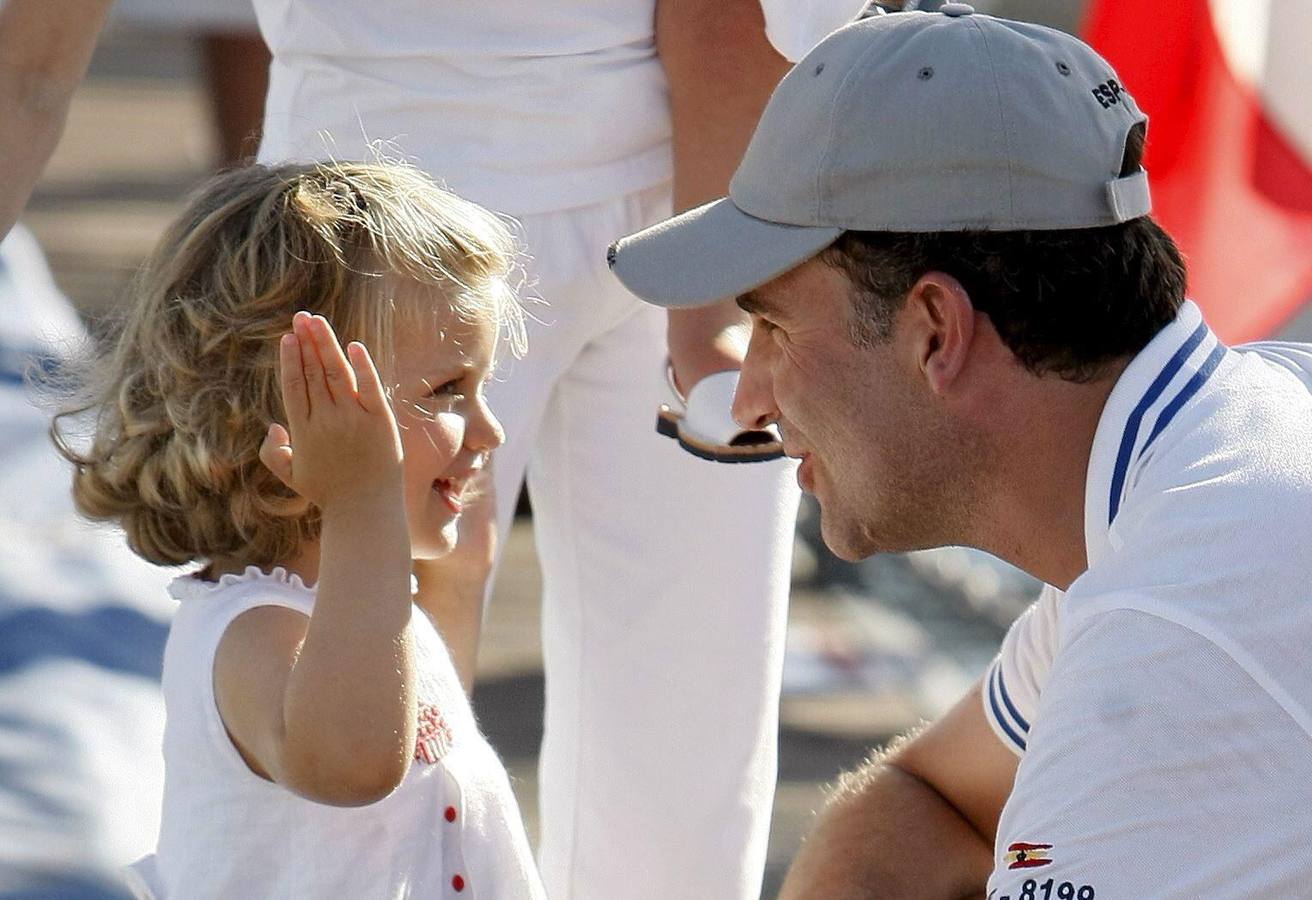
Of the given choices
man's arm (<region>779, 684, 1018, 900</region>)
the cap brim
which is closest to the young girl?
the cap brim

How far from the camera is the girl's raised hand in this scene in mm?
1640

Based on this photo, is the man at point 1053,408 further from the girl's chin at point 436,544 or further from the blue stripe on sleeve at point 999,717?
the girl's chin at point 436,544

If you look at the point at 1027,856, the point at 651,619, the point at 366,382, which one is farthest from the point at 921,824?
the point at 366,382

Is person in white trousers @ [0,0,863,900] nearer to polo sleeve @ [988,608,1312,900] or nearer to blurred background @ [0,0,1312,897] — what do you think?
blurred background @ [0,0,1312,897]

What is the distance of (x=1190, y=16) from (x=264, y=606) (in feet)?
6.64

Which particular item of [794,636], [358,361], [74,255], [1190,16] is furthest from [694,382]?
[74,255]

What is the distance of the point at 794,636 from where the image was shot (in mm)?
5082

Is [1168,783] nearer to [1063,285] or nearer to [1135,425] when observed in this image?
[1135,425]

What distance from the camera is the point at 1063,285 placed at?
5.71 ft

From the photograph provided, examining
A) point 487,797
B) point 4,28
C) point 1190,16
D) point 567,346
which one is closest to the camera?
point 487,797

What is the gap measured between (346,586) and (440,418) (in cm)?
29

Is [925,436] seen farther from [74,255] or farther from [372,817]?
[74,255]

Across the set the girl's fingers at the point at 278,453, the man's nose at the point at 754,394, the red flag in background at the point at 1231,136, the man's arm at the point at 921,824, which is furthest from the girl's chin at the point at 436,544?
the red flag in background at the point at 1231,136

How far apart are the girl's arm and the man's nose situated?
0.46 meters
